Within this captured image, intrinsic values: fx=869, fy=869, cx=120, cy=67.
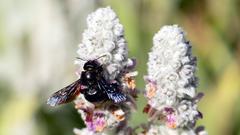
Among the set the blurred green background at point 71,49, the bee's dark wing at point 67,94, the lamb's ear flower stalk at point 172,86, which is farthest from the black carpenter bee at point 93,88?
the blurred green background at point 71,49

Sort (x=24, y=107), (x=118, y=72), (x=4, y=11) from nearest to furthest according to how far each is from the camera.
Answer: (x=118, y=72)
(x=24, y=107)
(x=4, y=11)

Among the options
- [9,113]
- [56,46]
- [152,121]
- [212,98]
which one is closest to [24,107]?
[9,113]

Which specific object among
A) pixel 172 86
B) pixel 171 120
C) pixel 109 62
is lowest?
pixel 171 120

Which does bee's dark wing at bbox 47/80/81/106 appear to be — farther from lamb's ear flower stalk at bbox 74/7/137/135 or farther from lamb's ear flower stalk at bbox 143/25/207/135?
lamb's ear flower stalk at bbox 143/25/207/135

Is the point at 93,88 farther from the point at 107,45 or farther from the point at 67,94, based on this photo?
the point at 107,45

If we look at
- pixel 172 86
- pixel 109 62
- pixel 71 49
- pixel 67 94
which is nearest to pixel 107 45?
pixel 109 62

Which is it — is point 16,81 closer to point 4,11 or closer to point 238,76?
point 4,11
